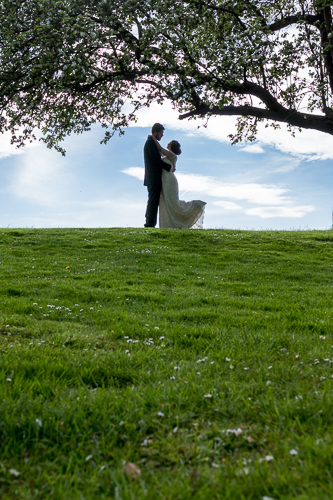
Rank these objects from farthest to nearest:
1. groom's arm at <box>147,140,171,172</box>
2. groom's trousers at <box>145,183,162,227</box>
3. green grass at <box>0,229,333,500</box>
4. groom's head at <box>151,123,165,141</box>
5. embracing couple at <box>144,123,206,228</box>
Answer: groom's trousers at <box>145,183,162,227</box>
embracing couple at <box>144,123,206,228</box>
groom's head at <box>151,123,165,141</box>
groom's arm at <box>147,140,171,172</box>
green grass at <box>0,229,333,500</box>

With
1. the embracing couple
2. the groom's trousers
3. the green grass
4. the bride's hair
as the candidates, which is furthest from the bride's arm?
the green grass

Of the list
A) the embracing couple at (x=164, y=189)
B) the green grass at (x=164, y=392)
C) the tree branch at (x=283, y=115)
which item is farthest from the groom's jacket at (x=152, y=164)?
Result: the green grass at (x=164, y=392)

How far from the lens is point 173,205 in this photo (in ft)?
77.0

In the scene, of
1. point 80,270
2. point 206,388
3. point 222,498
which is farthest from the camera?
point 80,270

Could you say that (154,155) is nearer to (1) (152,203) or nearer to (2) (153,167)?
(2) (153,167)

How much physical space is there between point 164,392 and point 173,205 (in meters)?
19.6

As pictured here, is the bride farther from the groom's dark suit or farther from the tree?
the tree

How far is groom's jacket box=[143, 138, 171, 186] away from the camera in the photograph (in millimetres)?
22469

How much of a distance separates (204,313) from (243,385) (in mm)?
3379

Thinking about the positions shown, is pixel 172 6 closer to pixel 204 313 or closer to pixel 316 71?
pixel 316 71

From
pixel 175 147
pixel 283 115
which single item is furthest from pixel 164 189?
pixel 283 115

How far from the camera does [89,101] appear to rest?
60.1 feet

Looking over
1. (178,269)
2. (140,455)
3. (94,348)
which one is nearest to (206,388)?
(140,455)

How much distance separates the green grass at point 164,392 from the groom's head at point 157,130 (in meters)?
14.1
